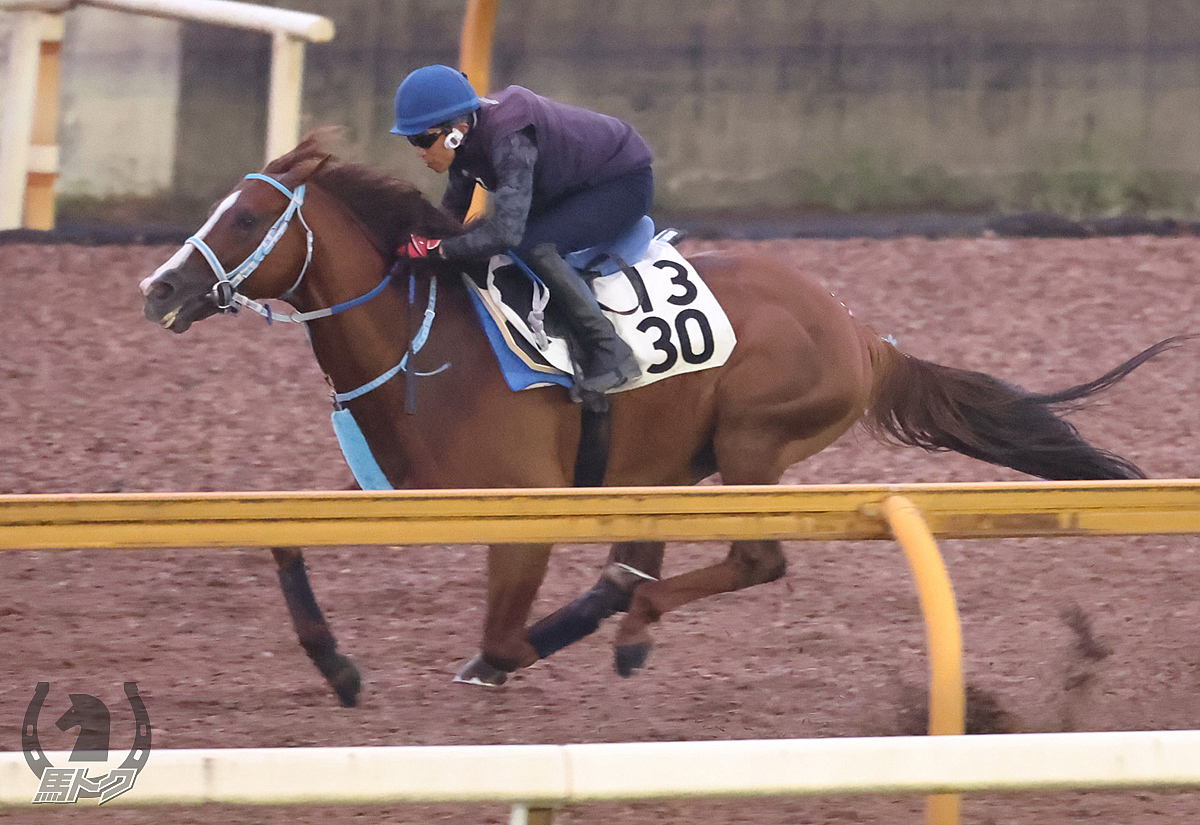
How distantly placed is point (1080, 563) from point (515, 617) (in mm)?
2341

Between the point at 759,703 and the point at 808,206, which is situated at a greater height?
the point at 808,206

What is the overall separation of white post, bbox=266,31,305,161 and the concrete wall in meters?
0.93

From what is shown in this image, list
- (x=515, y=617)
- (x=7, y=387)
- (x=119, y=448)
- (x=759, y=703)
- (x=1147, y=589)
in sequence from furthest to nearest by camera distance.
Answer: (x=7, y=387), (x=119, y=448), (x=1147, y=589), (x=759, y=703), (x=515, y=617)

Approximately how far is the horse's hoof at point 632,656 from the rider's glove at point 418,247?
3.59ft

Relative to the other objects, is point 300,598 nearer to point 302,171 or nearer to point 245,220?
point 245,220

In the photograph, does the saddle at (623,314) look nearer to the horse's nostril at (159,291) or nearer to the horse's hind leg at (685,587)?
the horse's hind leg at (685,587)

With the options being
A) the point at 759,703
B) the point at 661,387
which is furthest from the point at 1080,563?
the point at 661,387

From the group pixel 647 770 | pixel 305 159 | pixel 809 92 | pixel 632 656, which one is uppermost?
pixel 809 92

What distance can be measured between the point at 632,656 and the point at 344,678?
0.72 meters

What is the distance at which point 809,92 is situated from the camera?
27.1 feet

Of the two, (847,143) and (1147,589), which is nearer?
(1147,589)

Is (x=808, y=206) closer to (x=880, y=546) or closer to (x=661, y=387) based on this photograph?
(x=880, y=546)

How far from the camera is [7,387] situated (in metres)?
6.30

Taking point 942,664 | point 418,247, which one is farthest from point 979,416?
point 942,664
